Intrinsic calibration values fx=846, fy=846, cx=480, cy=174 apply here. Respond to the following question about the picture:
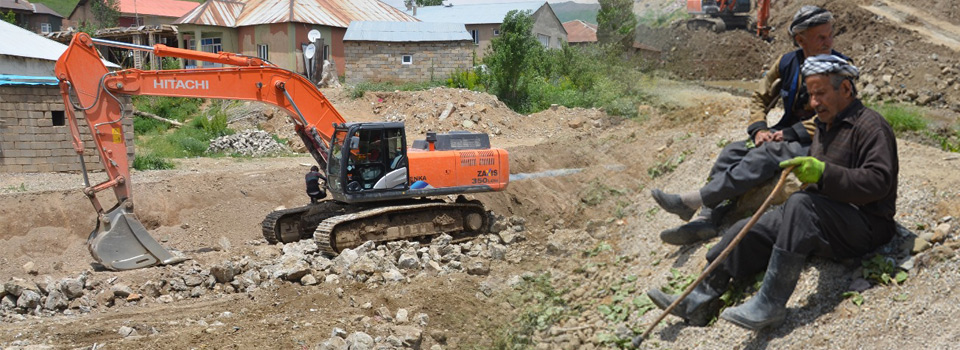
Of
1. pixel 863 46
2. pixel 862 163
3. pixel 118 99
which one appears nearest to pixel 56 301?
pixel 118 99

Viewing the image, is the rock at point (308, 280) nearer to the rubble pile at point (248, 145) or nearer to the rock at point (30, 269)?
the rock at point (30, 269)

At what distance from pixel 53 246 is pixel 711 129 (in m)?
9.12

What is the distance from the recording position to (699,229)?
6355 mm

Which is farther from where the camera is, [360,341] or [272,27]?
[272,27]

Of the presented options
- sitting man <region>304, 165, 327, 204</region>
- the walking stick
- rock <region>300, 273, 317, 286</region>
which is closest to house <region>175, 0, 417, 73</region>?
sitting man <region>304, 165, 327, 204</region>

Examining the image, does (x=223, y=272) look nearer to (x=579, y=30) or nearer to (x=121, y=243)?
(x=121, y=243)

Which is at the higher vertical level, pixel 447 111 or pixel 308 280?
pixel 447 111

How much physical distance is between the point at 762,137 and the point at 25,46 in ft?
65.2

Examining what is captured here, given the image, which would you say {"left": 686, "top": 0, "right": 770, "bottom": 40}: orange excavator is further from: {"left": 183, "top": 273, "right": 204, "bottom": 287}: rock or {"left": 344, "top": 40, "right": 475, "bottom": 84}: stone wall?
{"left": 183, "top": 273, "right": 204, "bottom": 287}: rock

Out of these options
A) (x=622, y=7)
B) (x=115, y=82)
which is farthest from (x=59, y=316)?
(x=622, y=7)

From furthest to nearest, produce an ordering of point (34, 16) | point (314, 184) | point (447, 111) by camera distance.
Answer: point (34, 16)
point (447, 111)
point (314, 184)

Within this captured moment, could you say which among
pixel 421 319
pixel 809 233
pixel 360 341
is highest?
pixel 809 233

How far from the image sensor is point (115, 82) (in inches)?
400

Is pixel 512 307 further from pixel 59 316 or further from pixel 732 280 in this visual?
pixel 59 316
